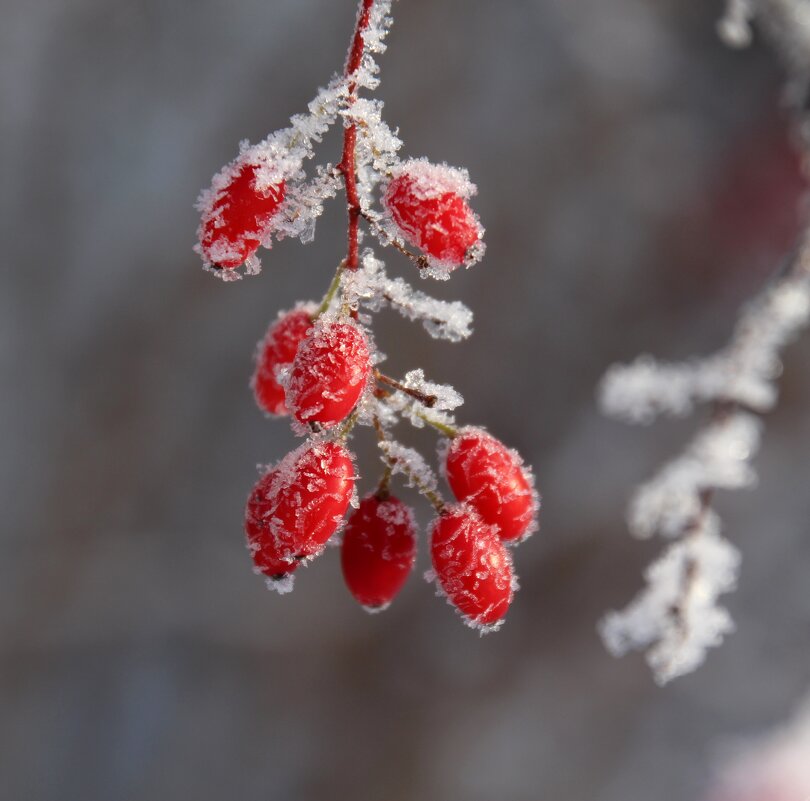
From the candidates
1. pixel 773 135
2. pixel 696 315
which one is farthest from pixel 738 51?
pixel 696 315

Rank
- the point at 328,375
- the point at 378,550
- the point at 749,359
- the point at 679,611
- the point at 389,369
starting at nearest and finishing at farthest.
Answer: the point at 328,375 → the point at 378,550 → the point at 679,611 → the point at 749,359 → the point at 389,369

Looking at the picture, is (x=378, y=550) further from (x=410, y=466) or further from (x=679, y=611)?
(x=679, y=611)

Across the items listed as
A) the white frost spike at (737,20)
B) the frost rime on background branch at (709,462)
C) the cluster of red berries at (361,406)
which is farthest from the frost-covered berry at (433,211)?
the white frost spike at (737,20)

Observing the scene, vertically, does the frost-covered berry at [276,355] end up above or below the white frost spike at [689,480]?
below

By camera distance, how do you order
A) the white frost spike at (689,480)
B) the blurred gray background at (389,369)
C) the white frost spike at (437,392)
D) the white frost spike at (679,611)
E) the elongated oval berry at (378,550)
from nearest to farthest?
the white frost spike at (437,392)
the elongated oval berry at (378,550)
the white frost spike at (679,611)
the white frost spike at (689,480)
the blurred gray background at (389,369)

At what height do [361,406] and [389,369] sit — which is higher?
[389,369]

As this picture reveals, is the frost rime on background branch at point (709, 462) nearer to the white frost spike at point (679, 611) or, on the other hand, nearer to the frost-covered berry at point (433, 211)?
the white frost spike at point (679, 611)

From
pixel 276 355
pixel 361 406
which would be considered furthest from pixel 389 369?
pixel 361 406
